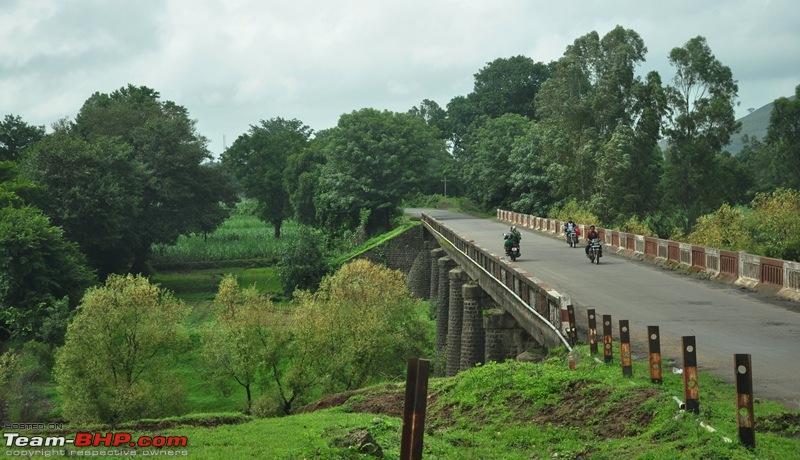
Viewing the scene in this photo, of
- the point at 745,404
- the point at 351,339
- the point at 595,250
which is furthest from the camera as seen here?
the point at 351,339

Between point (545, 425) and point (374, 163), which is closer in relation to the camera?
point (545, 425)

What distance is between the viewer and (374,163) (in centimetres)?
7731

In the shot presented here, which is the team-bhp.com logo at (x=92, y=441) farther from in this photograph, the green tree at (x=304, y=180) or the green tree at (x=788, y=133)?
the green tree at (x=304, y=180)

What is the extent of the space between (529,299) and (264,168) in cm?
8594

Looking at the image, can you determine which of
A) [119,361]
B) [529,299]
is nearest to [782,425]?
[529,299]

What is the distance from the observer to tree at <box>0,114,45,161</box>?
85938 millimetres

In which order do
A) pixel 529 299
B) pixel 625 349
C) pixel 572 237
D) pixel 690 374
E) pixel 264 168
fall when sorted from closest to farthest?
pixel 690 374
pixel 625 349
pixel 529 299
pixel 572 237
pixel 264 168

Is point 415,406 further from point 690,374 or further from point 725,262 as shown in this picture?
point 725,262

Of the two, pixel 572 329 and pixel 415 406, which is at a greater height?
pixel 415 406

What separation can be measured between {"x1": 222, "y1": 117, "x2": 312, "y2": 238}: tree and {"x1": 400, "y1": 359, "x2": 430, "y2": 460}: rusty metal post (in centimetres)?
9798

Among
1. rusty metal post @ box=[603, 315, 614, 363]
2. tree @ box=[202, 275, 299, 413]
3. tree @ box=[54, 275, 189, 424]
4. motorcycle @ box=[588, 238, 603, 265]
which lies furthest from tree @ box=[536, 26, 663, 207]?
rusty metal post @ box=[603, 315, 614, 363]

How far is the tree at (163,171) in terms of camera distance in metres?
74.0

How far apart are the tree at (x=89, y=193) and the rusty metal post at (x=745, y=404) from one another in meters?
58.4

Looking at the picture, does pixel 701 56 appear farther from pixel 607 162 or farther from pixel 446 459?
pixel 446 459
